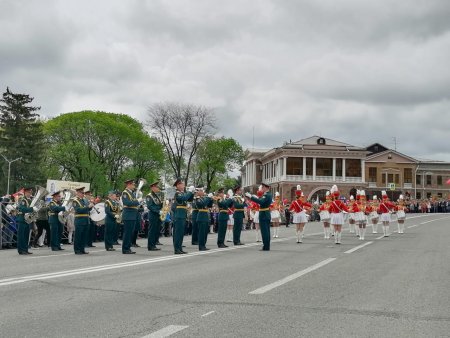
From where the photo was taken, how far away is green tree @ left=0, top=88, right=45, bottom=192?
67562mm

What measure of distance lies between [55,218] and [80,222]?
85.1 inches

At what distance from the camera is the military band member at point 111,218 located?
19.0 metres

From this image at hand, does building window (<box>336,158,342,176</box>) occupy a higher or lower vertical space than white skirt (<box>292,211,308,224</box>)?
higher

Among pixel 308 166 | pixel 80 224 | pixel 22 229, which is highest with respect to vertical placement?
pixel 308 166

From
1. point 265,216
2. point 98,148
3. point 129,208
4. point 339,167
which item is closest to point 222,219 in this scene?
point 265,216

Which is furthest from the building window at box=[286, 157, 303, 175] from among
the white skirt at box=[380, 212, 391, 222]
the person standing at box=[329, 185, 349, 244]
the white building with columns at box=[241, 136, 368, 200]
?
the person standing at box=[329, 185, 349, 244]

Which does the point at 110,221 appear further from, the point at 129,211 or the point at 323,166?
the point at 323,166

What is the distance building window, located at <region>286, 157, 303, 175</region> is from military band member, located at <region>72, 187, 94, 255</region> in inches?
3126

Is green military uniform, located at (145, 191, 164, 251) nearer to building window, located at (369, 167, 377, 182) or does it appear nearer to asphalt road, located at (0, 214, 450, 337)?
asphalt road, located at (0, 214, 450, 337)

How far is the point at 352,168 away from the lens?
9681 centimetres

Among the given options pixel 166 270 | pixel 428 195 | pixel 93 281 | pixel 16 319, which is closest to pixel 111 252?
pixel 166 270

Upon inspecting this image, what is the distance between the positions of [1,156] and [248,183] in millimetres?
64182

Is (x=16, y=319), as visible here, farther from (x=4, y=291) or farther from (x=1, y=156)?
(x=1, y=156)

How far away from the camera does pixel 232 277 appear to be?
37.3 feet
